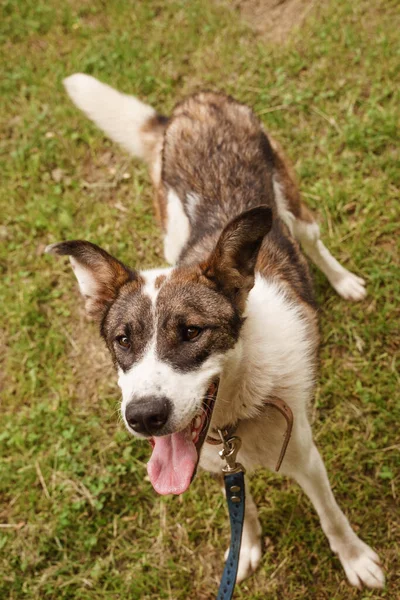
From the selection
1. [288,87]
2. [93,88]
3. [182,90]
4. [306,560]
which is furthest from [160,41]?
[306,560]

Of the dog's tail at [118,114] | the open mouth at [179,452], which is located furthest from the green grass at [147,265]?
the open mouth at [179,452]

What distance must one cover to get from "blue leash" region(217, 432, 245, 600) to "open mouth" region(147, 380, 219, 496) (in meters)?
0.27

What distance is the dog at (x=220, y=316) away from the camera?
2.50 m

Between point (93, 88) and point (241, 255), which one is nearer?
point (241, 255)

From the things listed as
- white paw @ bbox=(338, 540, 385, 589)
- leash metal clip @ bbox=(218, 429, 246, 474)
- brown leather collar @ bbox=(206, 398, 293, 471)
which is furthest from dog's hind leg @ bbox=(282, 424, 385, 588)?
leash metal clip @ bbox=(218, 429, 246, 474)

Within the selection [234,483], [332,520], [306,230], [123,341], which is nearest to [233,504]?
[234,483]

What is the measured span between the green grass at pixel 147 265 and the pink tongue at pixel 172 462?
1475 mm

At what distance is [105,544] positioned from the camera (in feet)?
12.9

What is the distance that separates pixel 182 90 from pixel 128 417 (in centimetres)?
449

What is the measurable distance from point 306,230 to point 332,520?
195 cm

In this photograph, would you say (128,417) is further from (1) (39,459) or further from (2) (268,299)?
(1) (39,459)

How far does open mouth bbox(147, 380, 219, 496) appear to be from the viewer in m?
2.52

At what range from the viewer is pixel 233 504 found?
2881mm

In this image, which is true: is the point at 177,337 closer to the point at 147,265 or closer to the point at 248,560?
the point at 248,560
